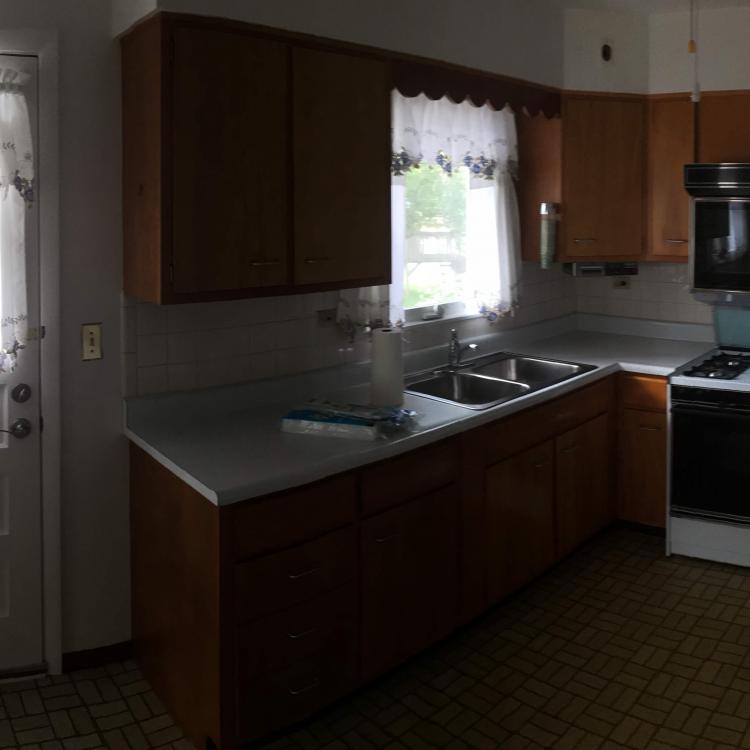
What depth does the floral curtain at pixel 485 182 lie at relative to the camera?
377cm

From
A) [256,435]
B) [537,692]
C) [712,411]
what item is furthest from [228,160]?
[712,411]

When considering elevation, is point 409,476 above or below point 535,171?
below

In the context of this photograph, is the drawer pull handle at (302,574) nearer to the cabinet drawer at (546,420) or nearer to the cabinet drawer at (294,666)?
the cabinet drawer at (294,666)

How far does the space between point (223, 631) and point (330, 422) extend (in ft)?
2.50

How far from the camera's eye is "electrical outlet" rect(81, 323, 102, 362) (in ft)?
9.65

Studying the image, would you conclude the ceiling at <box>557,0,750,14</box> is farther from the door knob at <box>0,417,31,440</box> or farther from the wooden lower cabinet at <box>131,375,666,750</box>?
the door knob at <box>0,417,31,440</box>

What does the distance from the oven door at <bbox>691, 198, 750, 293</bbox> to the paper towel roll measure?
1772mm

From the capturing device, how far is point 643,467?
423 cm

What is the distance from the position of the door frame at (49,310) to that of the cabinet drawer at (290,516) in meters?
0.87

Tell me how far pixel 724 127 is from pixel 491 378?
5.51ft

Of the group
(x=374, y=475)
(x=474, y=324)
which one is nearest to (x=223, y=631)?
(x=374, y=475)

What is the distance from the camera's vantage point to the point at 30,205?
110 inches

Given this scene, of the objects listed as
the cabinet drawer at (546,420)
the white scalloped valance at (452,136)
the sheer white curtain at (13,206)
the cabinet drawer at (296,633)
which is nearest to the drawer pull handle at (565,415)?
the cabinet drawer at (546,420)

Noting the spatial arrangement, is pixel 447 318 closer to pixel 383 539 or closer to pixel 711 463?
pixel 711 463
